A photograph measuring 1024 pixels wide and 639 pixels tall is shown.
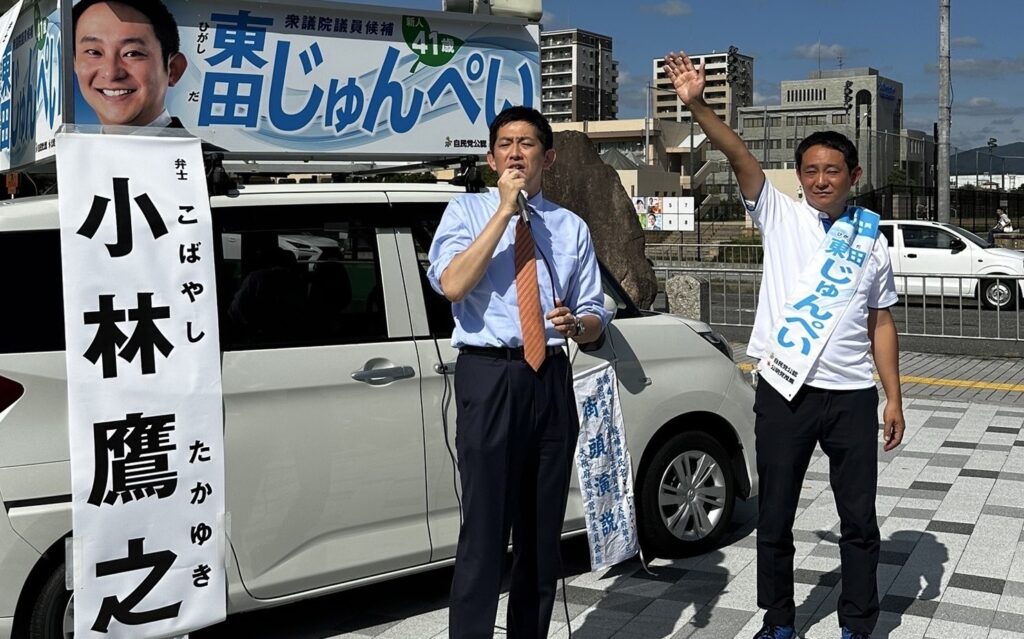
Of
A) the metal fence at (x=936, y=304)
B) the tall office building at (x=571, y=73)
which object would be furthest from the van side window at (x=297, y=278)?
the tall office building at (x=571, y=73)

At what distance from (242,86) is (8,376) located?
51.2 inches

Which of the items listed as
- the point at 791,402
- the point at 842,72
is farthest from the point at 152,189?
the point at 842,72

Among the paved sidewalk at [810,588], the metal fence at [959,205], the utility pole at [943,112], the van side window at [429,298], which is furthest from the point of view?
the metal fence at [959,205]

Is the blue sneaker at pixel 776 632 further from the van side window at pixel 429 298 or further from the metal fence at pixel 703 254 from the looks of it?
the metal fence at pixel 703 254

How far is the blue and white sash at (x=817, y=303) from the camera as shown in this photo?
4.01 m

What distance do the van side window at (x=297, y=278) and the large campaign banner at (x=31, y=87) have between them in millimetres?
671

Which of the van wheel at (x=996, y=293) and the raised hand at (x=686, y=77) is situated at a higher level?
the raised hand at (x=686, y=77)

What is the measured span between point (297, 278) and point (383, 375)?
0.49 meters

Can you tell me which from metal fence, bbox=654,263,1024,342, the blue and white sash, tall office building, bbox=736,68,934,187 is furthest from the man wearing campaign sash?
tall office building, bbox=736,68,934,187

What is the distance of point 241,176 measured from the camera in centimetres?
505

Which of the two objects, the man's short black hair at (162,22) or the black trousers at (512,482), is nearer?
the black trousers at (512,482)

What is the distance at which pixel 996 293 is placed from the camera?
584 inches

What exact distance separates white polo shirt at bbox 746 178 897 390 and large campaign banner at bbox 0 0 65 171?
251 cm

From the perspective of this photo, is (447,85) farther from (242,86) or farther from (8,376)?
(8,376)
